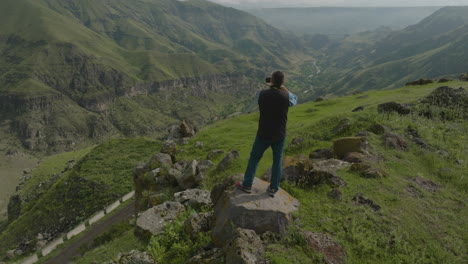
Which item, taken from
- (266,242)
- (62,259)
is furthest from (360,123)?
(62,259)

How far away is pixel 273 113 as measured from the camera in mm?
10078

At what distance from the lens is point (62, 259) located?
97.5 ft

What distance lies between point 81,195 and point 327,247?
46900 millimetres

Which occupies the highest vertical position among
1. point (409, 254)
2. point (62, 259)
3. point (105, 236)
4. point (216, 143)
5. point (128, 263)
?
point (409, 254)

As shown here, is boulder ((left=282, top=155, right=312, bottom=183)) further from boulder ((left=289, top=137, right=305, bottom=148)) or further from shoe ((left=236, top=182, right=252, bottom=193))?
boulder ((left=289, top=137, right=305, bottom=148))

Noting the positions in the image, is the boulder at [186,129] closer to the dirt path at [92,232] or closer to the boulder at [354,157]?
the dirt path at [92,232]

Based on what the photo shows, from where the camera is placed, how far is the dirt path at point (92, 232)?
100 feet

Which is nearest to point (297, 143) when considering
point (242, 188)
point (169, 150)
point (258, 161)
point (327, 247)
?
point (169, 150)

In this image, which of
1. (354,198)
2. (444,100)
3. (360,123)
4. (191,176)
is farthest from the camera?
(444,100)

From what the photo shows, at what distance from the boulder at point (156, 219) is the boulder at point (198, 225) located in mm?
2456

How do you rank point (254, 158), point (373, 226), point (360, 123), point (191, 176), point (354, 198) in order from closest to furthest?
point (373, 226) → point (254, 158) → point (354, 198) → point (191, 176) → point (360, 123)

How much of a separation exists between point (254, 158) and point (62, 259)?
29285 millimetres

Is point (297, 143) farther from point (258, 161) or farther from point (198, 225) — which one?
point (198, 225)

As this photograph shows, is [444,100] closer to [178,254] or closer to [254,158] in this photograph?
[254,158]
